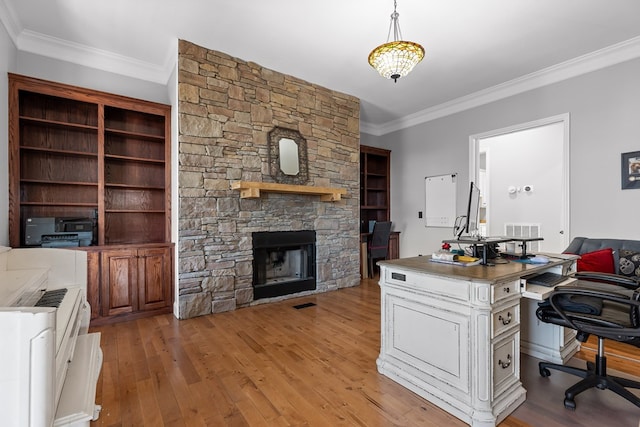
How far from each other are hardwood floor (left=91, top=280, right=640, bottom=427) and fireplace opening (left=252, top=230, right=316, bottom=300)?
0.83m

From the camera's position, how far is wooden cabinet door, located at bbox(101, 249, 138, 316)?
3.03m

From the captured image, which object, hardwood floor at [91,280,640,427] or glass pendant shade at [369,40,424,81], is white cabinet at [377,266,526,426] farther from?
glass pendant shade at [369,40,424,81]

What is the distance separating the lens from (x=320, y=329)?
9.58 ft

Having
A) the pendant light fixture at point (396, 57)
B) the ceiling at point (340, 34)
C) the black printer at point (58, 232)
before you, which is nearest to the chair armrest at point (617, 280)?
the pendant light fixture at point (396, 57)

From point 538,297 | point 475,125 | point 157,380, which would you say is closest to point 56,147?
point 157,380

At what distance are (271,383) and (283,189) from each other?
7.18 ft

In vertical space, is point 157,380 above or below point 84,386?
below

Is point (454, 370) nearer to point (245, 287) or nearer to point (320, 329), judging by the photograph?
point (320, 329)

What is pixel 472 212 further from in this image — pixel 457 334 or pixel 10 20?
pixel 10 20

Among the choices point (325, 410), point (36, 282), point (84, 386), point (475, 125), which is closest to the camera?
point (84, 386)

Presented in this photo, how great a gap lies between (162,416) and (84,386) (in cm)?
62

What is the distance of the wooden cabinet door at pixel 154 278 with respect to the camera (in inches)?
127

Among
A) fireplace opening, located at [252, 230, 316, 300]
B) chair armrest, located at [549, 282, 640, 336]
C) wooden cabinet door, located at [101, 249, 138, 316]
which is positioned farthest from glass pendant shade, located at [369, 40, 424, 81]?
wooden cabinet door, located at [101, 249, 138, 316]

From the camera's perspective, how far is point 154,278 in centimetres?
329
